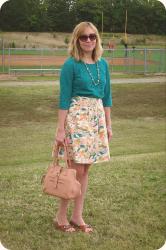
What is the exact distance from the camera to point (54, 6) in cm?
1477

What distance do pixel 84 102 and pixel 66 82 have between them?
0.18 m

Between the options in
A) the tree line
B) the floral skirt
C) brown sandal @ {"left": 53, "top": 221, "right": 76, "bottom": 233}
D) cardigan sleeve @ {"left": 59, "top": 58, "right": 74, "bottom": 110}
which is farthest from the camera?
the tree line

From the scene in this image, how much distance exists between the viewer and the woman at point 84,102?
3188mm

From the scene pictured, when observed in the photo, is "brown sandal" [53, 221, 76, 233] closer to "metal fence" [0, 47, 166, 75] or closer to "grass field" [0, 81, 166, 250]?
"grass field" [0, 81, 166, 250]

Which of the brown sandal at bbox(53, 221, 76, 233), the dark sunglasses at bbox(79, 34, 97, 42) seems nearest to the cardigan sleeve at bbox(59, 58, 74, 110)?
the dark sunglasses at bbox(79, 34, 97, 42)

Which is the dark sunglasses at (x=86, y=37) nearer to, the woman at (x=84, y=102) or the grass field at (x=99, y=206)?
the woman at (x=84, y=102)

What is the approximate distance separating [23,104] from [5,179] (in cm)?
1040

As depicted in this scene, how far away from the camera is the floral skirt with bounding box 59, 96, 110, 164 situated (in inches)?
129

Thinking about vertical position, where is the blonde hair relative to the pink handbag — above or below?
above

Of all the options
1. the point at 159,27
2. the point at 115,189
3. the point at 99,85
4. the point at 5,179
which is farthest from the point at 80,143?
the point at 159,27

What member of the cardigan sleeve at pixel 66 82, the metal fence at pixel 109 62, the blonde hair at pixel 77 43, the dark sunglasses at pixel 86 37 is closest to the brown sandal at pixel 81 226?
the cardigan sleeve at pixel 66 82

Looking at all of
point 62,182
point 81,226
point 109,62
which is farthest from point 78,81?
point 109,62

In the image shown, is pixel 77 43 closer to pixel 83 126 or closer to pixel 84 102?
pixel 84 102

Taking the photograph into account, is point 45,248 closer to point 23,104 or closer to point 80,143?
point 80,143
